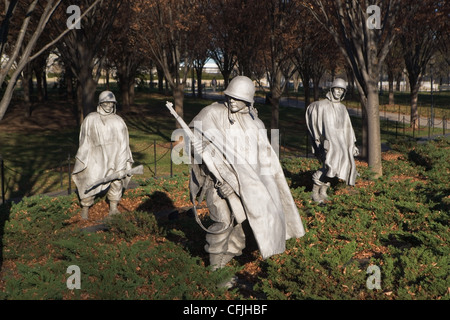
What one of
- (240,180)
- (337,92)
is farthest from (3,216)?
(337,92)

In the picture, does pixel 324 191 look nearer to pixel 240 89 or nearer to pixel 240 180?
pixel 240 180

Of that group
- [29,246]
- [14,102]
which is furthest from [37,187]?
[14,102]

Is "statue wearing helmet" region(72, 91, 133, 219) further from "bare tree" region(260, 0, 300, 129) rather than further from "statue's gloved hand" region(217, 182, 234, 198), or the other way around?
"bare tree" region(260, 0, 300, 129)

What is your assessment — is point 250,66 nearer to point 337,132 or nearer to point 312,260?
point 337,132

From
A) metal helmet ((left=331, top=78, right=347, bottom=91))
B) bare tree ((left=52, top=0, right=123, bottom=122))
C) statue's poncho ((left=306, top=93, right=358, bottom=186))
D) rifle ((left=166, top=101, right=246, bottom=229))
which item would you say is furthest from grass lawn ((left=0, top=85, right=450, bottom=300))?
bare tree ((left=52, top=0, right=123, bottom=122))

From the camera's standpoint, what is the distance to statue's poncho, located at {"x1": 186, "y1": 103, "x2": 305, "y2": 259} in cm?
530

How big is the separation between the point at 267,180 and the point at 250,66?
818 inches

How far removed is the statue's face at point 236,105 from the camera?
5496 millimetres

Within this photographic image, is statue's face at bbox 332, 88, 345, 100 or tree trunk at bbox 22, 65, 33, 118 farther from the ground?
tree trunk at bbox 22, 65, 33, 118

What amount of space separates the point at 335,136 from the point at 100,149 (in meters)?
4.46

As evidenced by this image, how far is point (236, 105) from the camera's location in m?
5.50

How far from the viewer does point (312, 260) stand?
6.02 metres

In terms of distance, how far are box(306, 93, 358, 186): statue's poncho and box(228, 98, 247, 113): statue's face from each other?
4369mm

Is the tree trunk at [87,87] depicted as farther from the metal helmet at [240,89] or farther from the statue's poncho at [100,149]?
the metal helmet at [240,89]
